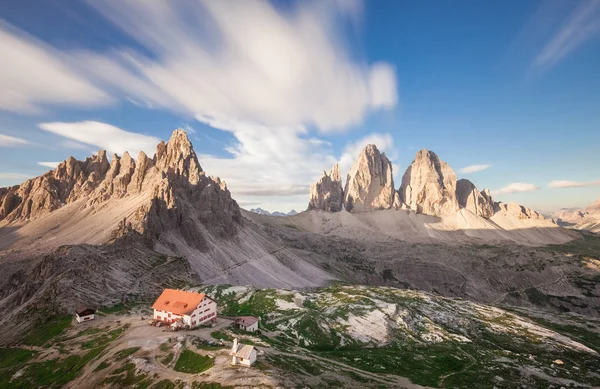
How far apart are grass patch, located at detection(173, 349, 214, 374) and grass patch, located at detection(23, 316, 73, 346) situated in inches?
1726

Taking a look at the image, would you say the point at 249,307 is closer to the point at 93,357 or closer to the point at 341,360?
the point at 341,360

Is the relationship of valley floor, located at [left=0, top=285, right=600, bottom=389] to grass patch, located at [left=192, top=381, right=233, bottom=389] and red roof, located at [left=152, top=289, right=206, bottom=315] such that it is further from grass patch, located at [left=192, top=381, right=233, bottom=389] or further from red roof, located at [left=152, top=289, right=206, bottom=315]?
red roof, located at [left=152, top=289, right=206, bottom=315]

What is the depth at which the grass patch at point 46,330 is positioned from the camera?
7838cm

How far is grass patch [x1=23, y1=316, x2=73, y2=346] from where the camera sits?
3086 inches

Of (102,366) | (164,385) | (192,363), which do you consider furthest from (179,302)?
(164,385)

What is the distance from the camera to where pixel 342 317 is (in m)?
113

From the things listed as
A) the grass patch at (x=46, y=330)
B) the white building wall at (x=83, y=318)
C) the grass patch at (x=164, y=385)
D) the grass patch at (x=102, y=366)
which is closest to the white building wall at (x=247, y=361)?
the grass patch at (x=164, y=385)

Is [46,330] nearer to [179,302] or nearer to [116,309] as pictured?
[116,309]

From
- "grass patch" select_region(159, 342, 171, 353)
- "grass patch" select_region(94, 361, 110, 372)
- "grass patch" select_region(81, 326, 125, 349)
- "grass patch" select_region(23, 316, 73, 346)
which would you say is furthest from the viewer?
"grass patch" select_region(23, 316, 73, 346)

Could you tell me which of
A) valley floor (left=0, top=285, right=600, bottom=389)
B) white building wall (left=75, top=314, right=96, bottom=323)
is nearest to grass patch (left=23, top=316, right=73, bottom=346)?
valley floor (left=0, top=285, right=600, bottom=389)

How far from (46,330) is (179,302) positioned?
119ft

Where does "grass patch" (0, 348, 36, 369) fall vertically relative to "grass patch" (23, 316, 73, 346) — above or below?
below

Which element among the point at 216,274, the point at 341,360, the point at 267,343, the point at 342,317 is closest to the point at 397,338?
the point at 342,317

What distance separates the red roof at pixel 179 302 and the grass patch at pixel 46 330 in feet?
84.0
